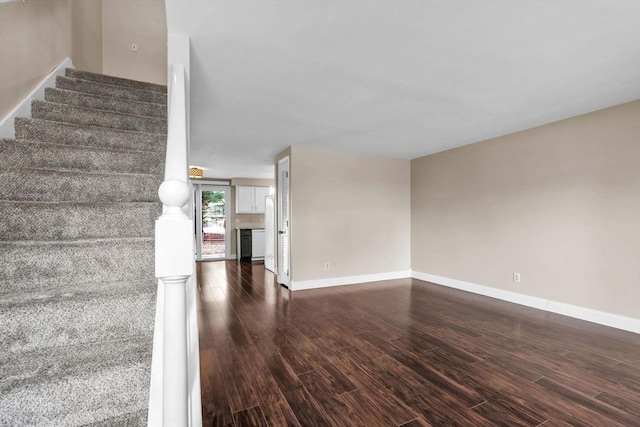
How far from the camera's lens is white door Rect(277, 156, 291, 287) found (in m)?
4.88

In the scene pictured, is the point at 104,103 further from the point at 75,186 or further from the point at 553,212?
the point at 553,212

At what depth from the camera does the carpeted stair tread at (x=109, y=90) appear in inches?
99.4

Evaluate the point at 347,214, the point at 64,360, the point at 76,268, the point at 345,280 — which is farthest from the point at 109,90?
the point at 345,280

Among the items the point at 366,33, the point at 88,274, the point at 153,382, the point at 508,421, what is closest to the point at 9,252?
the point at 88,274

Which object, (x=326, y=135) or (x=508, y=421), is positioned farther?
(x=326, y=135)

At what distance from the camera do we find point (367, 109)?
10.4 feet

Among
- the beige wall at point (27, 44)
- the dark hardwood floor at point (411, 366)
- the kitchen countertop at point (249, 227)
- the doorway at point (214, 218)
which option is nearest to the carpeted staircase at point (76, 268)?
the beige wall at point (27, 44)

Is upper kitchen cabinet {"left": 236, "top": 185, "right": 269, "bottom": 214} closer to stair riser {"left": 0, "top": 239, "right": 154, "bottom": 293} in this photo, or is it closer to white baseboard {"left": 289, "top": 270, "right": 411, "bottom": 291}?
white baseboard {"left": 289, "top": 270, "right": 411, "bottom": 291}

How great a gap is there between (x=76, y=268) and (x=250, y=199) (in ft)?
23.7

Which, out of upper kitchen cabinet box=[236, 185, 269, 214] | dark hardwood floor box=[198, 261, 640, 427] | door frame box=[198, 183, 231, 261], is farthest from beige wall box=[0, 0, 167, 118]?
upper kitchen cabinet box=[236, 185, 269, 214]

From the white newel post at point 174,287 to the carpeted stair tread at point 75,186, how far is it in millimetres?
1319

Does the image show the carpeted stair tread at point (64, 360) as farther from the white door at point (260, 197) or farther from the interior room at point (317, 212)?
the white door at point (260, 197)

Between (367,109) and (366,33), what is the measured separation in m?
1.34

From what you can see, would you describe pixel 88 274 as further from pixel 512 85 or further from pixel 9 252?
pixel 512 85
